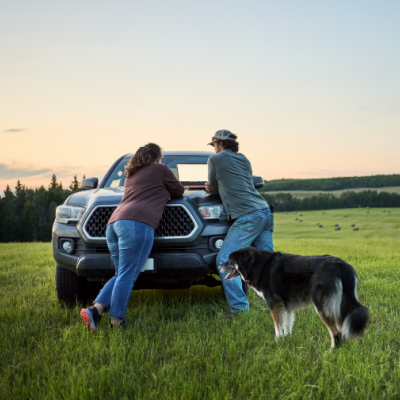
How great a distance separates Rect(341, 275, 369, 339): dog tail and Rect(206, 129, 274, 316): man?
1.48m

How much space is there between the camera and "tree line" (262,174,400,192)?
86.5 meters

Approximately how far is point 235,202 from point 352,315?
1903mm

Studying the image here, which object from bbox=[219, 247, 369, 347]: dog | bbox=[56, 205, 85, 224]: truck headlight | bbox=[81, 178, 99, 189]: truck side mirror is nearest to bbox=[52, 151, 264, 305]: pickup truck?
bbox=[56, 205, 85, 224]: truck headlight

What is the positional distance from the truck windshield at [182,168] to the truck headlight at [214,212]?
1549 mm

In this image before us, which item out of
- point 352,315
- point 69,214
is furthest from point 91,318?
point 352,315

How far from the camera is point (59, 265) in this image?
524cm

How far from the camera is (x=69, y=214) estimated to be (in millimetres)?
5062

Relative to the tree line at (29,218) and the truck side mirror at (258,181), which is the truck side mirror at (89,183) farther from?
the tree line at (29,218)

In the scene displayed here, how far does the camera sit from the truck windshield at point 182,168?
6.36 meters

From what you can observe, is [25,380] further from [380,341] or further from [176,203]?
[380,341]

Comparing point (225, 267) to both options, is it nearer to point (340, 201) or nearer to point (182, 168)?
point (182, 168)

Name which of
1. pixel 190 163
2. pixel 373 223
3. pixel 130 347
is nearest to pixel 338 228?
pixel 373 223

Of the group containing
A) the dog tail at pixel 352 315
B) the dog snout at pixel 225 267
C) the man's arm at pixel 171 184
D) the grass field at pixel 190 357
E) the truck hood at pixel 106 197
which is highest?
the man's arm at pixel 171 184

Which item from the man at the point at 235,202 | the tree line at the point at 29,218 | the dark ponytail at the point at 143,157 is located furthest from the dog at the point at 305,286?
the tree line at the point at 29,218
